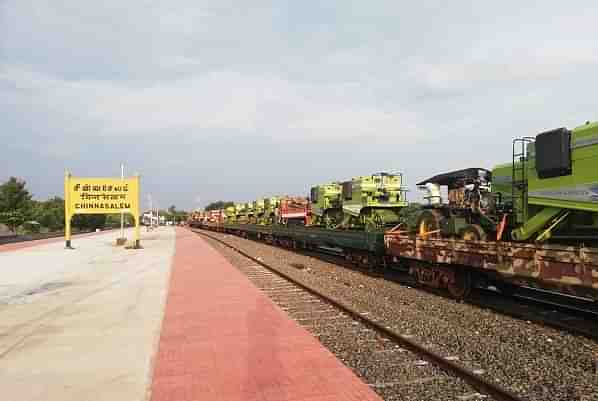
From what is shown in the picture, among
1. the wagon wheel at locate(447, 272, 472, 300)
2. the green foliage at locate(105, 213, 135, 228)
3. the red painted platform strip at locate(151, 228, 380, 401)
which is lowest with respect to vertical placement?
the green foliage at locate(105, 213, 135, 228)

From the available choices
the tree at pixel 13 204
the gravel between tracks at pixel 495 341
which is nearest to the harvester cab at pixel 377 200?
the gravel between tracks at pixel 495 341

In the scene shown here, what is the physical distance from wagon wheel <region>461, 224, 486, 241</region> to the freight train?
0.06 ft

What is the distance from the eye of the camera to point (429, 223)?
33.3 ft

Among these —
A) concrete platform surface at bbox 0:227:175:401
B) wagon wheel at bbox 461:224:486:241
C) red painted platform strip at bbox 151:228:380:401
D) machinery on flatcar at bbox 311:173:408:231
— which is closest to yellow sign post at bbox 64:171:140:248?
concrete platform surface at bbox 0:227:175:401

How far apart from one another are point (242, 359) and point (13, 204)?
57465 mm

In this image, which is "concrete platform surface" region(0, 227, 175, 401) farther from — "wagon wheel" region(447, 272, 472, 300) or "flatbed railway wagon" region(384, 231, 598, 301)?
"wagon wheel" region(447, 272, 472, 300)

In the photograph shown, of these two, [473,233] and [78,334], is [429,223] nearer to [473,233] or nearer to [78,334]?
[473,233]

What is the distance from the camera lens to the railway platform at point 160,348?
4.36 meters

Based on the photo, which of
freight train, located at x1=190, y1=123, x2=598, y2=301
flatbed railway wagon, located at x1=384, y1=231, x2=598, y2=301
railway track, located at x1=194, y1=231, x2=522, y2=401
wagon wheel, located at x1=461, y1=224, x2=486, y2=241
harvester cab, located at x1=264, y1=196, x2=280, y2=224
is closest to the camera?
railway track, located at x1=194, y1=231, x2=522, y2=401

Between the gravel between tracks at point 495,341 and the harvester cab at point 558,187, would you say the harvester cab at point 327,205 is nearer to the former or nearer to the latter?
the gravel between tracks at point 495,341

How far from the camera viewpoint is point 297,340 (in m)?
6.06

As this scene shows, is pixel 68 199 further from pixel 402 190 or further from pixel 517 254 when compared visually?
pixel 517 254

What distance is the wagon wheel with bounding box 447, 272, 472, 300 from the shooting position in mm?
8727

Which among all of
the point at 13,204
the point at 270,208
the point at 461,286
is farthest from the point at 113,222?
the point at 461,286
